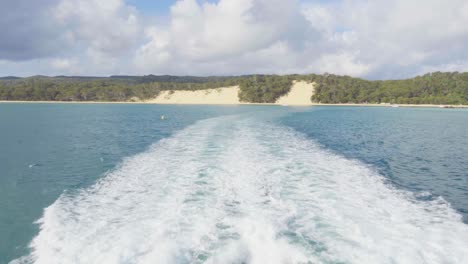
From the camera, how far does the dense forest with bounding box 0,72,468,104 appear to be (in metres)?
131

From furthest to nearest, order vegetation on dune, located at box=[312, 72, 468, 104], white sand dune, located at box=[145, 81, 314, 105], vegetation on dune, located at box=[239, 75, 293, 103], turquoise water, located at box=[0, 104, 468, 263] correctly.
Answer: white sand dune, located at box=[145, 81, 314, 105] < vegetation on dune, located at box=[239, 75, 293, 103] < vegetation on dune, located at box=[312, 72, 468, 104] < turquoise water, located at box=[0, 104, 468, 263]

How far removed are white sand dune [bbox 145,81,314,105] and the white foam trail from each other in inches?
5383

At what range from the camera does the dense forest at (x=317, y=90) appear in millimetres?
130750

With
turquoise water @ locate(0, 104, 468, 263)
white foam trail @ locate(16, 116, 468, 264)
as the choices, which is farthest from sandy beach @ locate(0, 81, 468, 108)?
white foam trail @ locate(16, 116, 468, 264)

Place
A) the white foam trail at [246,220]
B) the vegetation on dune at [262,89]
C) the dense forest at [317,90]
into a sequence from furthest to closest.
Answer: the vegetation on dune at [262,89] → the dense forest at [317,90] → the white foam trail at [246,220]

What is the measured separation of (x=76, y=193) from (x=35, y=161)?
754 centimetres

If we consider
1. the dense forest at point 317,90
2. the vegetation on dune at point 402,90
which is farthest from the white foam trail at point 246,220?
the dense forest at point 317,90

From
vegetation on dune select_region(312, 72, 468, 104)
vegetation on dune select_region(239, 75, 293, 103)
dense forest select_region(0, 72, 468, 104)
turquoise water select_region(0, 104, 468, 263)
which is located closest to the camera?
turquoise water select_region(0, 104, 468, 263)

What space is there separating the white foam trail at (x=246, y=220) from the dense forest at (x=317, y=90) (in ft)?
433

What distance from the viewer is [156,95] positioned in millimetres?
169250

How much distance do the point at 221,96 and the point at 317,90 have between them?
4484 centimetres

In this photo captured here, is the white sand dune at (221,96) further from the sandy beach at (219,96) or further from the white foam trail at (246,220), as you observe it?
the white foam trail at (246,220)

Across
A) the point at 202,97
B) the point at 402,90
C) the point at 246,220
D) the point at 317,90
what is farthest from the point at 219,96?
the point at 246,220

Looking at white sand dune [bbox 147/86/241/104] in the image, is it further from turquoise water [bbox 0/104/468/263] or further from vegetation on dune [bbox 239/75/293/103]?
turquoise water [bbox 0/104/468/263]
